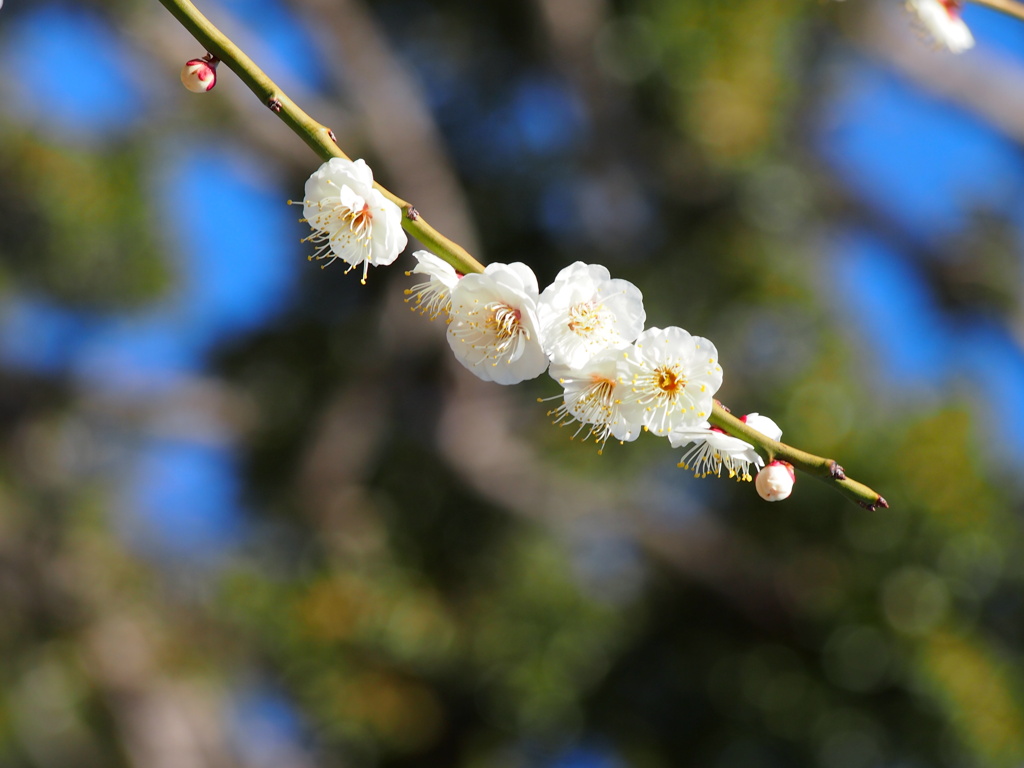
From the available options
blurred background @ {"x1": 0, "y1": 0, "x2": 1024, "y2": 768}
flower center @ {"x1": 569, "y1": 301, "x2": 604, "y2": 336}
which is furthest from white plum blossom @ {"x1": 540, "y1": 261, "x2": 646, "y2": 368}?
blurred background @ {"x1": 0, "y1": 0, "x2": 1024, "y2": 768}

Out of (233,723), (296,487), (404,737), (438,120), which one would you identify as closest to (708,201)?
(438,120)

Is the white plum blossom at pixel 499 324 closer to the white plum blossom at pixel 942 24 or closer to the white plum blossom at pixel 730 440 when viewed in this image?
the white plum blossom at pixel 730 440

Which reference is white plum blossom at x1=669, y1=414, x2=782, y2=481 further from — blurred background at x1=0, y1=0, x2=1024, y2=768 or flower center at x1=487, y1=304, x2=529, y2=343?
blurred background at x1=0, y1=0, x2=1024, y2=768

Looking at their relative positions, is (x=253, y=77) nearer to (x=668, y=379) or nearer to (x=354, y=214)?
(x=354, y=214)

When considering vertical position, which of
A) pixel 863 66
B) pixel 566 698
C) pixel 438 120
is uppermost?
pixel 863 66

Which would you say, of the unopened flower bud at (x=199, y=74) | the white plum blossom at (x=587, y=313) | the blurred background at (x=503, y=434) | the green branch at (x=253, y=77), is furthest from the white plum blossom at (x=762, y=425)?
the blurred background at (x=503, y=434)

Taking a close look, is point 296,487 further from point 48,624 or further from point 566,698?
point 566,698
